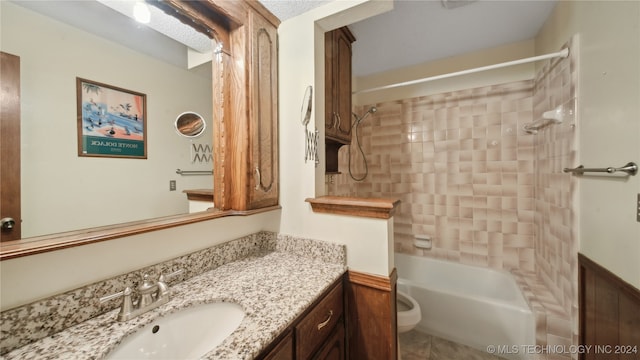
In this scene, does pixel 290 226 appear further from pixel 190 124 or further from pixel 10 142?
pixel 10 142

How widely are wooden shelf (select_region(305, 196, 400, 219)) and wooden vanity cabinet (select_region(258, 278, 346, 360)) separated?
0.33 m

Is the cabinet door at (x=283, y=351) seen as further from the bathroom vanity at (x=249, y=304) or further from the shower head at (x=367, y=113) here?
the shower head at (x=367, y=113)

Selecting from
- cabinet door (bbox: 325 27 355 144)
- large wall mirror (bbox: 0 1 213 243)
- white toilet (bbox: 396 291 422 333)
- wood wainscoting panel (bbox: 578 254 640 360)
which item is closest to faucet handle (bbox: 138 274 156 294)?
large wall mirror (bbox: 0 1 213 243)

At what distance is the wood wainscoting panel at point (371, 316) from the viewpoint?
1.03 metres

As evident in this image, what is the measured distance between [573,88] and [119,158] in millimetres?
2314

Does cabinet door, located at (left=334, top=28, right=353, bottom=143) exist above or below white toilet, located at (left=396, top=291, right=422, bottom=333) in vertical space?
above

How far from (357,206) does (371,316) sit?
531 millimetres

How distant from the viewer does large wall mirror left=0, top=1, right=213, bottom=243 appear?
2.01ft

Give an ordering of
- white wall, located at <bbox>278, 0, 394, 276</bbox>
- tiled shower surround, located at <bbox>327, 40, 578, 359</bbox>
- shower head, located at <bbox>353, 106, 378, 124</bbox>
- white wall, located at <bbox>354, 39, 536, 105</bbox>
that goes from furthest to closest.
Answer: shower head, located at <bbox>353, 106, 378, 124</bbox>, white wall, located at <bbox>354, 39, 536, 105</bbox>, tiled shower surround, located at <bbox>327, 40, 578, 359</bbox>, white wall, located at <bbox>278, 0, 394, 276</bbox>

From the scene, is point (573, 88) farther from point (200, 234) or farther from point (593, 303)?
point (200, 234)

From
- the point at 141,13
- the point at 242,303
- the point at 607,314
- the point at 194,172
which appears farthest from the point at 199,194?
the point at 607,314

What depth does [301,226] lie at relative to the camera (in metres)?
1.23

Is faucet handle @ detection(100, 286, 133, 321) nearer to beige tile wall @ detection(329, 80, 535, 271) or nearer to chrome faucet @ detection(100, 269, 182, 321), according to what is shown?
chrome faucet @ detection(100, 269, 182, 321)

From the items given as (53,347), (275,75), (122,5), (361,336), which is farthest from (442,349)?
(122,5)
